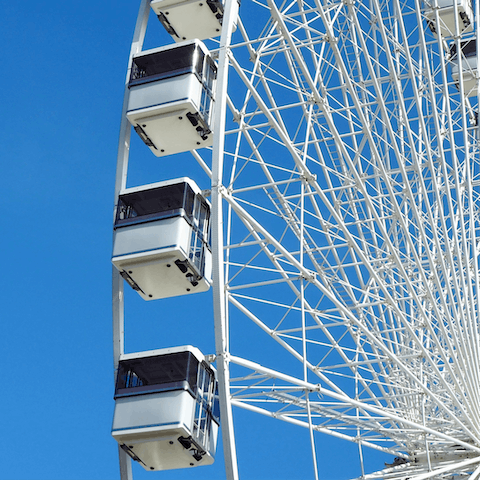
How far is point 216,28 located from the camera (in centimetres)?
1770

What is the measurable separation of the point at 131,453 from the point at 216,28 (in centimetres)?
782

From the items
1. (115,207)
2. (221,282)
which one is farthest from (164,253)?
(221,282)

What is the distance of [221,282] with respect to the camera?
45.0 feet

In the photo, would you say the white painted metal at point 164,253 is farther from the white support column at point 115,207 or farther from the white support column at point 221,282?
the white support column at point 221,282

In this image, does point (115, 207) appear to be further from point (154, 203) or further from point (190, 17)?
point (190, 17)

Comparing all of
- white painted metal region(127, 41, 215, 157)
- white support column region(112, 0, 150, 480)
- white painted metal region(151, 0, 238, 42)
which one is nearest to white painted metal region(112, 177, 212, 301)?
white support column region(112, 0, 150, 480)

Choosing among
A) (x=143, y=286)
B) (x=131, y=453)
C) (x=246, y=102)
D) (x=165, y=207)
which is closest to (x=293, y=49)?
(x=246, y=102)

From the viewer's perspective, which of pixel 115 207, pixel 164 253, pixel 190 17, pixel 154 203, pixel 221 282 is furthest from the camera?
pixel 190 17

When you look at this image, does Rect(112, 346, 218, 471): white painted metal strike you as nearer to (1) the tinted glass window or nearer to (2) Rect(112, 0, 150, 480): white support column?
(2) Rect(112, 0, 150, 480): white support column

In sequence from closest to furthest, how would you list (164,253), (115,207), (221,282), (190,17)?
1. (221,282)
2. (164,253)
3. (115,207)
4. (190,17)

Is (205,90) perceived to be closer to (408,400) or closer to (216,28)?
(216,28)

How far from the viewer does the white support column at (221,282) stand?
13.1 metres

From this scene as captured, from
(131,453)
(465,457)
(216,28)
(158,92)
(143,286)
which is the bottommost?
(131,453)

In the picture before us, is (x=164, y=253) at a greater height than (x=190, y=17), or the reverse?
(x=190, y=17)
